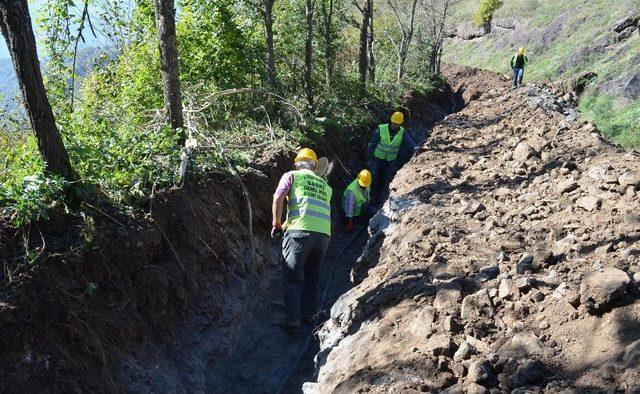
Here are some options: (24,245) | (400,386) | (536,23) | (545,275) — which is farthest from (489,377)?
(536,23)

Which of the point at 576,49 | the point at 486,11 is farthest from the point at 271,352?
the point at 486,11

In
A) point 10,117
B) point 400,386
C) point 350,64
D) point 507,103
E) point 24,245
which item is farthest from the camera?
point 350,64

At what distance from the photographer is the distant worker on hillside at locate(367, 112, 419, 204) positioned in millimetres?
9539

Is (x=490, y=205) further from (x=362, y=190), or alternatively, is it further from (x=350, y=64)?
(x=350, y=64)

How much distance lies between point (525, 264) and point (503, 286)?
1.51 feet

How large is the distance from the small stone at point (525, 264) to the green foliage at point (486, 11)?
4822cm

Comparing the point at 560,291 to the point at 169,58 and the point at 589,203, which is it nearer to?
the point at 589,203

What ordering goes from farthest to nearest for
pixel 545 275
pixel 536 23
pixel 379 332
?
1. pixel 536 23
2. pixel 379 332
3. pixel 545 275

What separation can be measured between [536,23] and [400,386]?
3970 centimetres

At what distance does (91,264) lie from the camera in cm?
426

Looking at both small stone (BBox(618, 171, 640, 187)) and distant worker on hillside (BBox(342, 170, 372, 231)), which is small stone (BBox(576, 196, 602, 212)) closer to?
small stone (BBox(618, 171, 640, 187))

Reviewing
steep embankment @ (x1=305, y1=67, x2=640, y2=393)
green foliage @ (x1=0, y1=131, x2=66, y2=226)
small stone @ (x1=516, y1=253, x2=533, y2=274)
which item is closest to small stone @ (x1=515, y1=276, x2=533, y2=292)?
steep embankment @ (x1=305, y1=67, x2=640, y2=393)

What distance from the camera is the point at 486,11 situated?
4778 cm

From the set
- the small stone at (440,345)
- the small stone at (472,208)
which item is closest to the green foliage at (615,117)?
the small stone at (472,208)
